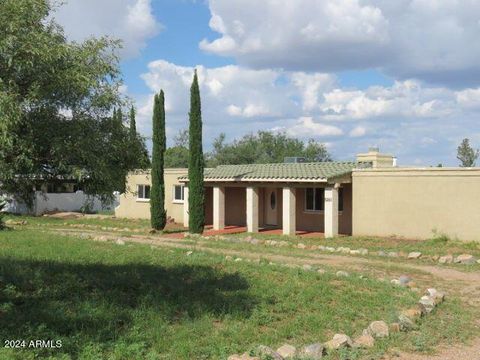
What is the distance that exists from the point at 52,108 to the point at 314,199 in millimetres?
20214

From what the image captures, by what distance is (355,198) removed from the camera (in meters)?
23.8

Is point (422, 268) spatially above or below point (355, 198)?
below

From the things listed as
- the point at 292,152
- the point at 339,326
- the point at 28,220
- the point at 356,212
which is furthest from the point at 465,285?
the point at 292,152

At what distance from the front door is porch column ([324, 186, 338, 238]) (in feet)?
19.4

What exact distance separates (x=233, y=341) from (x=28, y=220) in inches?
1023

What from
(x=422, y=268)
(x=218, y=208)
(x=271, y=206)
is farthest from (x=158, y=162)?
(x=422, y=268)

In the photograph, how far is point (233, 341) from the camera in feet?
24.8

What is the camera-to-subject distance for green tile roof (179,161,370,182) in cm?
2367

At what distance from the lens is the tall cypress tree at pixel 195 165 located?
25.1 metres

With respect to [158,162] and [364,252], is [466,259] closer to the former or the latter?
[364,252]

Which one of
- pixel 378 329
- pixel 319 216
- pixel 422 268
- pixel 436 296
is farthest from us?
pixel 319 216

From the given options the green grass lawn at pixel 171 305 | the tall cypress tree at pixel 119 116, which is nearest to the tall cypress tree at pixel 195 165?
the green grass lawn at pixel 171 305

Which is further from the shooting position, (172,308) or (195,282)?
(195,282)

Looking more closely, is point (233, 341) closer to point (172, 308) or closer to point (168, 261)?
point (172, 308)
